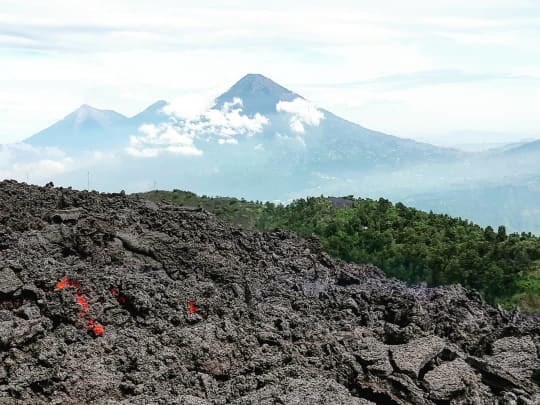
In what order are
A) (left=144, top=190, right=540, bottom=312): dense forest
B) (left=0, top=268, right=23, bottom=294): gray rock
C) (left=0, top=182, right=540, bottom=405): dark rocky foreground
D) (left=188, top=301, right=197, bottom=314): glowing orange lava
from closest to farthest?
(left=0, top=182, right=540, bottom=405): dark rocky foreground, (left=0, top=268, right=23, bottom=294): gray rock, (left=188, top=301, right=197, bottom=314): glowing orange lava, (left=144, top=190, right=540, bottom=312): dense forest

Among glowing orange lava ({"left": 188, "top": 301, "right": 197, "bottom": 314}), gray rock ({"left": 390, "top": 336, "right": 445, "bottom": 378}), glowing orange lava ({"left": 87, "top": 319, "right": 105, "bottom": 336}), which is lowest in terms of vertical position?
gray rock ({"left": 390, "top": 336, "right": 445, "bottom": 378})

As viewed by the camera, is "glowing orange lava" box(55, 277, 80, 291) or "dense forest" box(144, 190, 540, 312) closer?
"glowing orange lava" box(55, 277, 80, 291)

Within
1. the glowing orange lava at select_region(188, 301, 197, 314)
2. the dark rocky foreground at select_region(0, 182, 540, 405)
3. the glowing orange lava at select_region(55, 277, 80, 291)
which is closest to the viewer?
the dark rocky foreground at select_region(0, 182, 540, 405)

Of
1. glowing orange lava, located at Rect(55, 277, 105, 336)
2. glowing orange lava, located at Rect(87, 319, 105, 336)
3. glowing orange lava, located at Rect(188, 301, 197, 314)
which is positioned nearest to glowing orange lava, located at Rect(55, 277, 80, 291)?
glowing orange lava, located at Rect(55, 277, 105, 336)

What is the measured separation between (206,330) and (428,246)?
2788 centimetres

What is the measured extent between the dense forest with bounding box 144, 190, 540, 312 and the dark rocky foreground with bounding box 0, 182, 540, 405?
15820 mm

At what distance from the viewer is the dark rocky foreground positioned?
13430mm

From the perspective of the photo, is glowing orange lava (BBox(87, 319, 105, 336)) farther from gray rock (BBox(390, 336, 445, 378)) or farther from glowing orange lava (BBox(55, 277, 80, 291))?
gray rock (BBox(390, 336, 445, 378))

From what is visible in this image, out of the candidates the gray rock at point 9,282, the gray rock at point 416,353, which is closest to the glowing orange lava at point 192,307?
the gray rock at point 9,282

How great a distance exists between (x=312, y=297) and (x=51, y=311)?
7795 mm

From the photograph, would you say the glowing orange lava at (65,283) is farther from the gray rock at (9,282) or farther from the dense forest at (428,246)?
the dense forest at (428,246)

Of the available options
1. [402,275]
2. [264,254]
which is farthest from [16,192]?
[402,275]

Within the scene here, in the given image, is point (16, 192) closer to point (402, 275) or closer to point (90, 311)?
point (90, 311)

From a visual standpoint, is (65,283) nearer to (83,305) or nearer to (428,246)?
(83,305)
